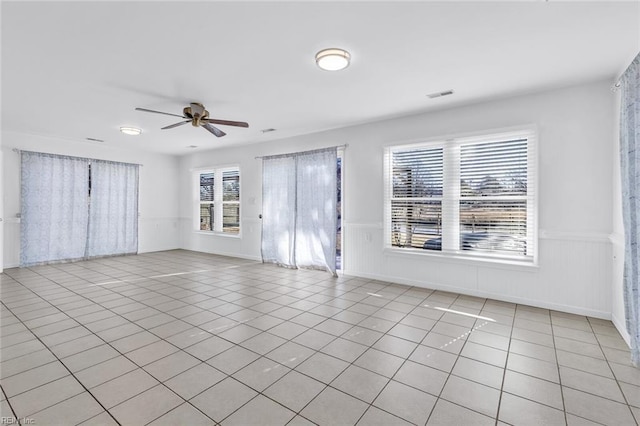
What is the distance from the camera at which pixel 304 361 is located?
2369 millimetres

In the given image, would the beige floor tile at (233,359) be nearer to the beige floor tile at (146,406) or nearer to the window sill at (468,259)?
the beige floor tile at (146,406)

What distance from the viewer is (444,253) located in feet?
14.0

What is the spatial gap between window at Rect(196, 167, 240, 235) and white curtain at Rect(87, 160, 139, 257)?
4.80 feet

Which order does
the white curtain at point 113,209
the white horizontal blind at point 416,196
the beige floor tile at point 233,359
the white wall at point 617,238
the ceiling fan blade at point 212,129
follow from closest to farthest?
1. the beige floor tile at point 233,359
2. the white wall at point 617,238
3. the ceiling fan blade at point 212,129
4. the white horizontal blind at point 416,196
5. the white curtain at point 113,209

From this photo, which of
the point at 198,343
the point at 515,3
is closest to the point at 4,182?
the point at 198,343

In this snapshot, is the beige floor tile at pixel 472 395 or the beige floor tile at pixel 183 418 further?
the beige floor tile at pixel 472 395

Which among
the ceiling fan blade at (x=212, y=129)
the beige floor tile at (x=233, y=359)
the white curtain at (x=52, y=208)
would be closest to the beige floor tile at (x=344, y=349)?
the beige floor tile at (x=233, y=359)

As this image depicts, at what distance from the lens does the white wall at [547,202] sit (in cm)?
324

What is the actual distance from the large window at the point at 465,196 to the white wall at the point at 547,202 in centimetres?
15

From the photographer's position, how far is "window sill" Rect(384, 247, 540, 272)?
12.0 feet

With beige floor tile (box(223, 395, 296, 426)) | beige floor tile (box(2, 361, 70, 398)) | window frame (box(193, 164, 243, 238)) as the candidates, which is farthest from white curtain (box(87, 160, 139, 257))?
beige floor tile (box(223, 395, 296, 426))

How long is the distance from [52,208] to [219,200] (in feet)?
10.4

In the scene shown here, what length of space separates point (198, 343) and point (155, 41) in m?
2.56

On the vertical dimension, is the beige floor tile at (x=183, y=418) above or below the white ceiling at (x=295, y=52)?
below
